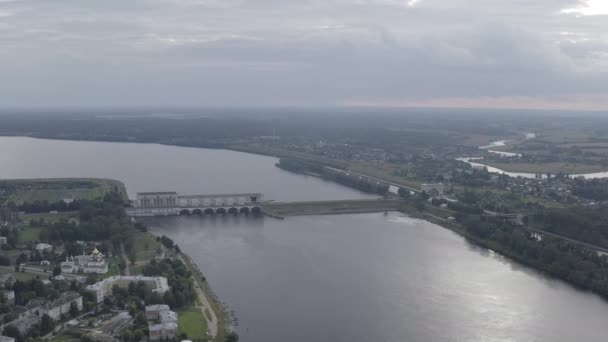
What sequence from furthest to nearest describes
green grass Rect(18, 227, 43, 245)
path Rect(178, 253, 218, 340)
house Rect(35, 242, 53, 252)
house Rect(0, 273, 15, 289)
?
green grass Rect(18, 227, 43, 245), house Rect(35, 242, 53, 252), house Rect(0, 273, 15, 289), path Rect(178, 253, 218, 340)

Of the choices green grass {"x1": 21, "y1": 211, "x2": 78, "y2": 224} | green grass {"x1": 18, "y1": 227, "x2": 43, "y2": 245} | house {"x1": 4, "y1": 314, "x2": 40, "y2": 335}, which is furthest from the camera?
green grass {"x1": 21, "y1": 211, "x2": 78, "y2": 224}

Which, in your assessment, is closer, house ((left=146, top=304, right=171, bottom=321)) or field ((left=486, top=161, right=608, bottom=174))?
house ((left=146, top=304, right=171, bottom=321))

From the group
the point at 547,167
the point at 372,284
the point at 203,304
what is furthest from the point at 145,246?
the point at 547,167

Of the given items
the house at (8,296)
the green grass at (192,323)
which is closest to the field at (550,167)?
the green grass at (192,323)

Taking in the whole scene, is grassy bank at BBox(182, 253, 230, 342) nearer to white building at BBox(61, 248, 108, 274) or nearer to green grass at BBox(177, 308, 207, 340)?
green grass at BBox(177, 308, 207, 340)

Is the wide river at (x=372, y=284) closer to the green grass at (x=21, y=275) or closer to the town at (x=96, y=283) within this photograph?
the town at (x=96, y=283)

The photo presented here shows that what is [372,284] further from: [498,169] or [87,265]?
[498,169]

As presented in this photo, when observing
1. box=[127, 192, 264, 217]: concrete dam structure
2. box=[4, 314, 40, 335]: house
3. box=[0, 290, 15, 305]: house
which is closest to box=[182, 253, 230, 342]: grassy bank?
box=[4, 314, 40, 335]: house
